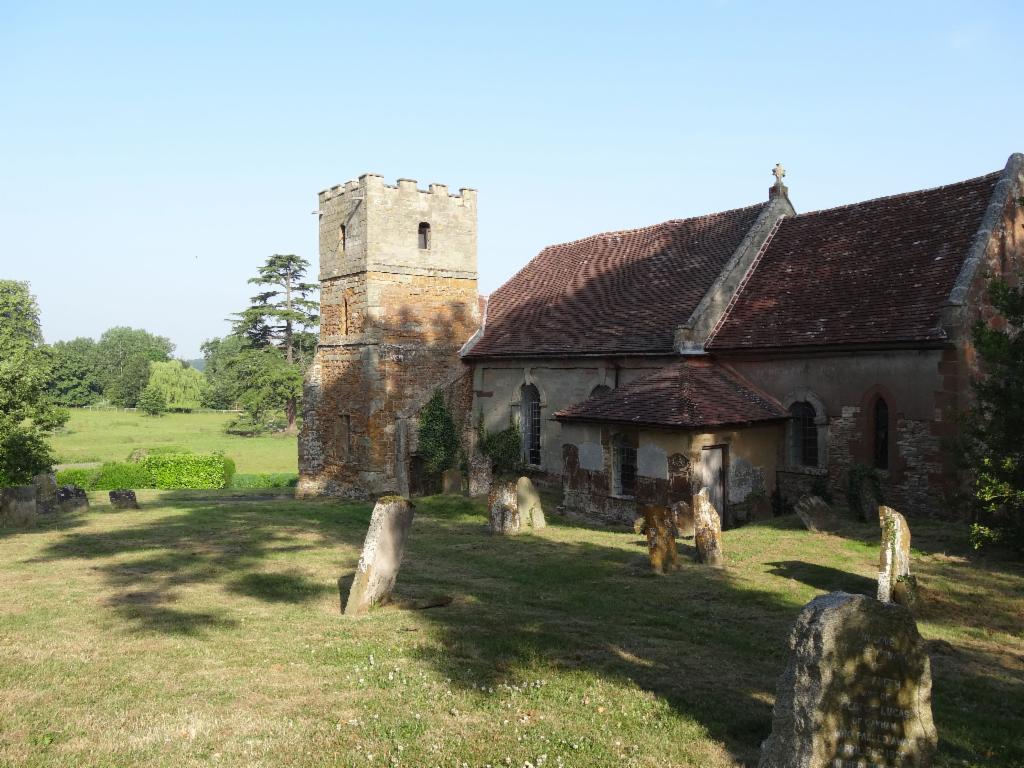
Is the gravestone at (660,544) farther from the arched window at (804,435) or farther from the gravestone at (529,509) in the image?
the arched window at (804,435)

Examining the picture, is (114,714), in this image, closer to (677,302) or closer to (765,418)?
(765,418)

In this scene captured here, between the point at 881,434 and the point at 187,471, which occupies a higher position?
the point at 881,434

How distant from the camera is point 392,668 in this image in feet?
29.6

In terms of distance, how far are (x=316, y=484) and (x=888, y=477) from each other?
2168 cm

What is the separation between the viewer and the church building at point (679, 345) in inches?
754

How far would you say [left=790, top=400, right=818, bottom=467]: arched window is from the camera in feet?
69.6

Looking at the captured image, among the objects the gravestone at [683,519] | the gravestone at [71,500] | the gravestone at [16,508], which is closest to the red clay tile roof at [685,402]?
the gravestone at [683,519]

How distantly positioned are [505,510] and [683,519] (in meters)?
4.32

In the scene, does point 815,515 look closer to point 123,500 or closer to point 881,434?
point 881,434

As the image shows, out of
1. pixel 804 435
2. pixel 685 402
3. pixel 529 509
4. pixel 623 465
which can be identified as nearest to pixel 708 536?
pixel 685 402

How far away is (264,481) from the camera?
42219 millimetres

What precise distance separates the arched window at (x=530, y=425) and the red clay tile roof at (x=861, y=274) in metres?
7.85

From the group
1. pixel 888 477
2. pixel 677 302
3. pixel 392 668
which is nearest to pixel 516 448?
pixel 677 302

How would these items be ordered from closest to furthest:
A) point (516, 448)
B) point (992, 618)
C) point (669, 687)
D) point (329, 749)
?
point (329, 749)
point (669, 687)
point (992, 618)
point (516, 448)
